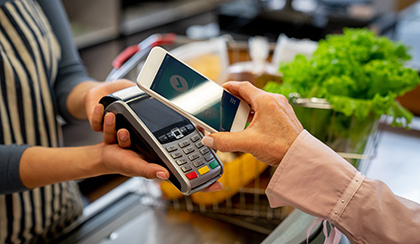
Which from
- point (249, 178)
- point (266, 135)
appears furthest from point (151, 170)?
point (249, 178)

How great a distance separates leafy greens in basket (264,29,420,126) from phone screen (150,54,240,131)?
192 mm

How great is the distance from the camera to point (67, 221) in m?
0.93

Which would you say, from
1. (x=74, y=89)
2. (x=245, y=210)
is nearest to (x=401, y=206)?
(x=245, y=210)

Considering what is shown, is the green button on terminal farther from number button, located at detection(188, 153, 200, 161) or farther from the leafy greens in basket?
the leafy greens in basket

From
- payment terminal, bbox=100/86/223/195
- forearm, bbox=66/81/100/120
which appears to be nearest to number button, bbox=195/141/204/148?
payment terminal, bbox=100/86/223/195

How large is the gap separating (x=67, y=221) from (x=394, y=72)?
0.78m

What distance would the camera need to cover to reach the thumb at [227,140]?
1.79ft

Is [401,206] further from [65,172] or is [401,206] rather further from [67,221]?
[67,221]

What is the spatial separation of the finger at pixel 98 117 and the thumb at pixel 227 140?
0.18m

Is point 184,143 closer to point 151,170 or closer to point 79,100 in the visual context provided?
point 151,170

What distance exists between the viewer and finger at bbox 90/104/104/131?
0.61 meters

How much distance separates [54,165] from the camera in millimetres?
685

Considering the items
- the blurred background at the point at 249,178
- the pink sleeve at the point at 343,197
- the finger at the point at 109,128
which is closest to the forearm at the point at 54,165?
the finger at the point at 109,128

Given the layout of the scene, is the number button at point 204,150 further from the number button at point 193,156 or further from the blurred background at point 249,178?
the blurred background at point 249,178
